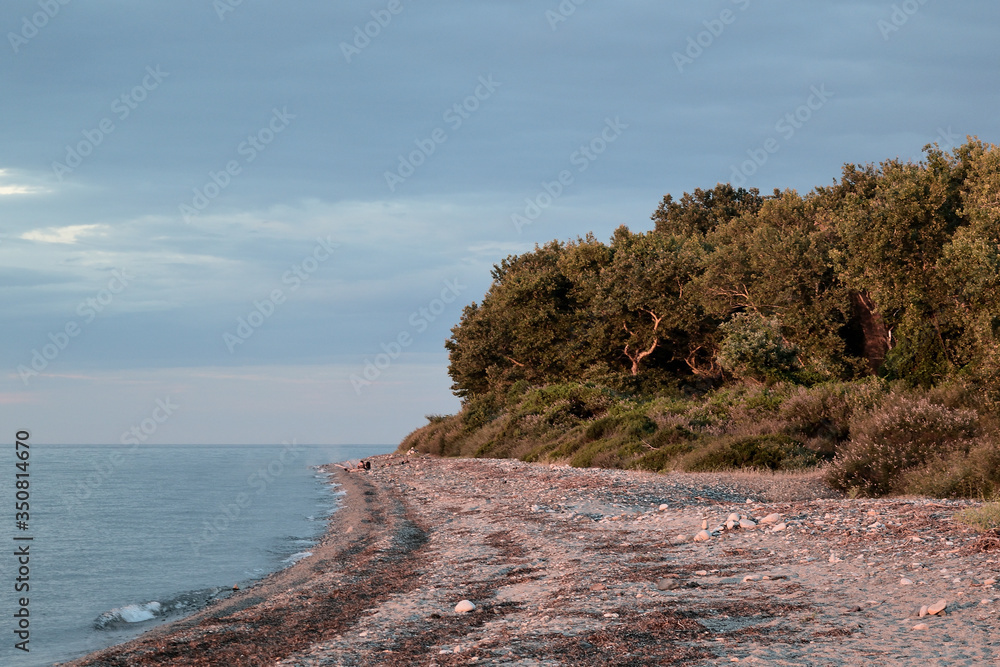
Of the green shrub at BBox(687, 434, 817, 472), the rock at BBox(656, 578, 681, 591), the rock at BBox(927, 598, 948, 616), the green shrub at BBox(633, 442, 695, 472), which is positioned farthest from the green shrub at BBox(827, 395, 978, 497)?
the rock at BBox(927, 598, 948, 616)

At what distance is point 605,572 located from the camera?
10.8 meters

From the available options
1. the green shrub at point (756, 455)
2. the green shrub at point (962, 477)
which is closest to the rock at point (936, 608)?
the green shrub at point (962, 477)

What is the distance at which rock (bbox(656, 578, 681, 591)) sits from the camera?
9.54 metres

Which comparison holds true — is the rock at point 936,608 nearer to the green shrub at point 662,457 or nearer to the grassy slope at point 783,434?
the grassy slope at point 783,434

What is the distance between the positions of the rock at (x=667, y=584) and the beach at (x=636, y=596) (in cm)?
3

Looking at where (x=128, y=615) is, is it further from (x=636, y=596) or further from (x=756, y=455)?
(x=756, y=455)

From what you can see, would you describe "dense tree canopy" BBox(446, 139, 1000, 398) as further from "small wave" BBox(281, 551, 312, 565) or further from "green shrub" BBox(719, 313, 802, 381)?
"small wave" BBox(281, 551, 312, 565)

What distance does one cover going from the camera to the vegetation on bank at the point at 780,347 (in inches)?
900

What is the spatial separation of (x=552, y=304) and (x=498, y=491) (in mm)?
34001

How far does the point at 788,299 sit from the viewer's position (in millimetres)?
44344

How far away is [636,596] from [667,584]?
2.38 ft

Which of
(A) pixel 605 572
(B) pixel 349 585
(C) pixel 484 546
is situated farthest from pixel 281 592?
(A) pixel 605 572

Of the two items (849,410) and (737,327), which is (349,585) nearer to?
(849,410)

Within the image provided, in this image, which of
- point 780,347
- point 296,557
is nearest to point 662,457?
point 780,347
